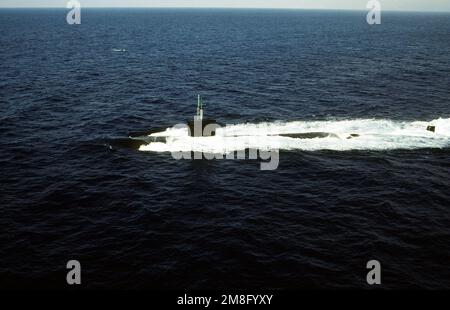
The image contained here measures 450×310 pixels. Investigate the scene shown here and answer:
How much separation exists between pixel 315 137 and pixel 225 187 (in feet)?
66.9

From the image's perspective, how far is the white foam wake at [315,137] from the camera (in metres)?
60.2

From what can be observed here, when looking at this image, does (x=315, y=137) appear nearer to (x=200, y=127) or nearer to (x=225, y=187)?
A: (x=200, y=127)

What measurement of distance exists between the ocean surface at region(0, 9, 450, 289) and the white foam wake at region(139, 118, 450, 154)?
1.37 ft

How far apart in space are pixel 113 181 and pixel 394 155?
3776 cm

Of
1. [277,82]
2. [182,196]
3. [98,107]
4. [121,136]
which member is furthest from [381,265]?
[277,82]

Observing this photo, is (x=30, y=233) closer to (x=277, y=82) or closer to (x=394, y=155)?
(x=394, y=155)

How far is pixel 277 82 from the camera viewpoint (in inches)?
4092

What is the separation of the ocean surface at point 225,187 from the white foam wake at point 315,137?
0.42 metres

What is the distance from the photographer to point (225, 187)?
163 feet

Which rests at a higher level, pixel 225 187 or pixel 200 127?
pixel 200 127

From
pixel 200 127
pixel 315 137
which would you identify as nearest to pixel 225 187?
pixel 200 127

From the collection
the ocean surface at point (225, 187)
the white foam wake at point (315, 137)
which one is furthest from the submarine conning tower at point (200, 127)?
the ocean surface at point (225, 187)

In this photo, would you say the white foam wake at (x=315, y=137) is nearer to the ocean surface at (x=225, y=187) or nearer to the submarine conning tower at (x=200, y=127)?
the ocean surface at (x=225, y=187)

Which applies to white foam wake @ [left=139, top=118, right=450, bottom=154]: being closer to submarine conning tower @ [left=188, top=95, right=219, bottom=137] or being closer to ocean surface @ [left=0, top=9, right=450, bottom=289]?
ocean surface @ [left=0, top=9, right=450, bottom=289]
